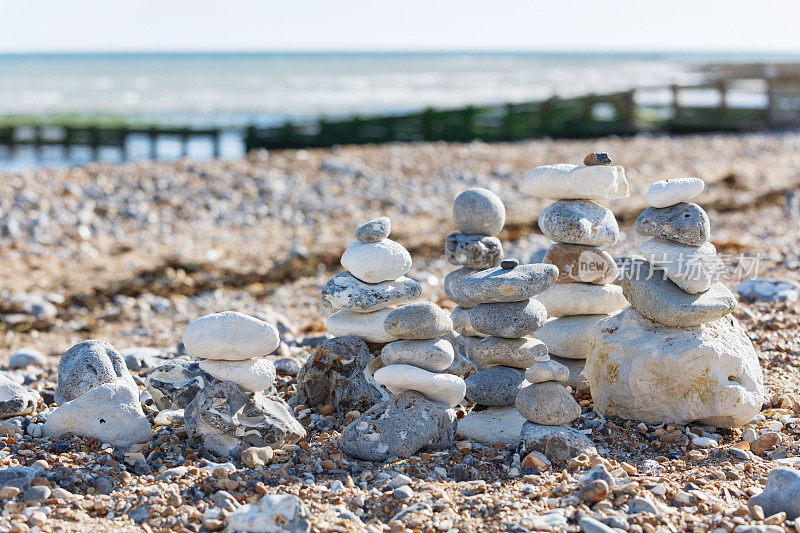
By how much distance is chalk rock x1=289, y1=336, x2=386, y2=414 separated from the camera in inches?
197

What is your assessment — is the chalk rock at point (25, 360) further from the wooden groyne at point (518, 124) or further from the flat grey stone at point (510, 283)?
the wooden groyne at point (518, 124)

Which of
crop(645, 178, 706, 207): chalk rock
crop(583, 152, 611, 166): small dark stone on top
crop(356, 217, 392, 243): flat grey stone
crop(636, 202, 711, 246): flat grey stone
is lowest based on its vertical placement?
crop(356, 217, 392, 243): flat grey stone

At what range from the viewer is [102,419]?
4.49m

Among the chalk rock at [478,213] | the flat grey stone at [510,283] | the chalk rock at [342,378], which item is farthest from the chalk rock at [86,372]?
the chalk rock at [478,213]

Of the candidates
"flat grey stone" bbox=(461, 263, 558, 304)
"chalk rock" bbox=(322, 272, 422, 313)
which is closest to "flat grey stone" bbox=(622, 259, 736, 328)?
"flat grey stone" bbox=(461, 263, 558, 304)

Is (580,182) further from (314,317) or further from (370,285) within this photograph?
(314,317)

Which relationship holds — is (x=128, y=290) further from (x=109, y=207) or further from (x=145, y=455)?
(x=145, y=455)

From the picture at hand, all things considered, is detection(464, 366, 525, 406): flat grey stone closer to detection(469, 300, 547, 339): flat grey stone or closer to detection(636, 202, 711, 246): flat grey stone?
detection(469, 300, 547, 339): flat grey stone

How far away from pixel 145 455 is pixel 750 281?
5.45 meters

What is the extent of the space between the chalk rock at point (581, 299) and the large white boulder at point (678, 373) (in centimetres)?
58

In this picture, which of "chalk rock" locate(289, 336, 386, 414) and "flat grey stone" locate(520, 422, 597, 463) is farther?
"chalk rock" locate(289, 336, 386, 414)

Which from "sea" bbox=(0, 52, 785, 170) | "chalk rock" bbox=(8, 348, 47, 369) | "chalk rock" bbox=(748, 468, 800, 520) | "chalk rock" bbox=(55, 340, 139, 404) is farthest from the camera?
"sea" bbox=(0, 52, 785, 170)

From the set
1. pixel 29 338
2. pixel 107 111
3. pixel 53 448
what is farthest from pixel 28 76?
pixel 53 448

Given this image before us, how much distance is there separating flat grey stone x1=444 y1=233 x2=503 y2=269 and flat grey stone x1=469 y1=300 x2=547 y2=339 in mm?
839
